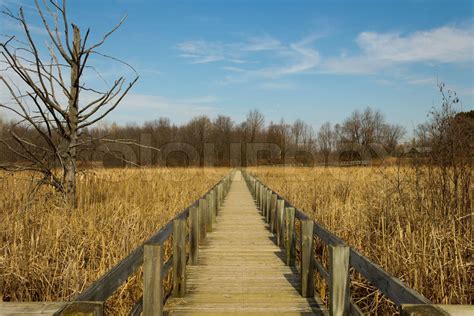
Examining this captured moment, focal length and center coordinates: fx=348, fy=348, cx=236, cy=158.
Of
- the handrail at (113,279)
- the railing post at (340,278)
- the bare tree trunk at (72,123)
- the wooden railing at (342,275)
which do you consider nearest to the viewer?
the handrail at (113,279)

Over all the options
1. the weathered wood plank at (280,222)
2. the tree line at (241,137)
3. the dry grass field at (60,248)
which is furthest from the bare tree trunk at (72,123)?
the tree line at (241,137)

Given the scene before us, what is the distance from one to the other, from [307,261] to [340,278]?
1.20 meters

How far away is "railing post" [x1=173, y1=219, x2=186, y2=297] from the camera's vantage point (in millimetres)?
3973

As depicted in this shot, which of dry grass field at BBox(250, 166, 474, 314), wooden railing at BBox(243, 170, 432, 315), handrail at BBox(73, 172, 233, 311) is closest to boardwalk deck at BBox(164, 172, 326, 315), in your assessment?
wooden railing at BBox(243, 170, 432, 315)

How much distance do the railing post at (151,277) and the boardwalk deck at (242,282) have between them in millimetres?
720

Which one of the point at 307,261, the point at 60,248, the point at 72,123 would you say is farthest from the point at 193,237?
the point at 72,123

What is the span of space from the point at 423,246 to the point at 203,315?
2.60 m

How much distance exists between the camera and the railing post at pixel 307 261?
4039mm

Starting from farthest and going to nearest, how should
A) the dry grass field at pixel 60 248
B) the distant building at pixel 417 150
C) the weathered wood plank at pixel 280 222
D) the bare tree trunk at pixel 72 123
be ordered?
the weathered wood plank at pixel 280 222, the bare tree trunk at pixel 72 123, the distant building at pixel 417 150, the dry grass field at pixel 60 248

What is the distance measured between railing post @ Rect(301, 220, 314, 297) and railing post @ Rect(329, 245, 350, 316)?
1.13 metres

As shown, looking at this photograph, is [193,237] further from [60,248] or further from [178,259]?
[60,248]

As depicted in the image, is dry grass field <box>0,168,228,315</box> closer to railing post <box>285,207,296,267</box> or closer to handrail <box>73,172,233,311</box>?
handrail <box>73,172,233,311</box>

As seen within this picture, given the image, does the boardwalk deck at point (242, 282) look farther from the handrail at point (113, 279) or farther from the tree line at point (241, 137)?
the tree line at point (241, 137)

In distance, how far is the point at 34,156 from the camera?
6227mm
